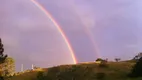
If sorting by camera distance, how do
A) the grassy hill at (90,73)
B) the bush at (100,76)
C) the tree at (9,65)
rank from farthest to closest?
the tree at (9,65), the bush at (100,76), the grassy hill at (90,73)

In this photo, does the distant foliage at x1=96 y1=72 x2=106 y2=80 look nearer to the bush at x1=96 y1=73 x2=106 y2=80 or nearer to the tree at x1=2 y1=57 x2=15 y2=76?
the bush at x1=96 y1=73 x2=106 y2=80

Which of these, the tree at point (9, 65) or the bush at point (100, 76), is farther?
the tree at point (9, 65)

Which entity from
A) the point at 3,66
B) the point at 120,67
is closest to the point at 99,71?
the point at 120,67

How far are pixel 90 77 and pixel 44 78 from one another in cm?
1059

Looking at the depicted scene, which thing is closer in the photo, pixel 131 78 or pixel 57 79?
pixel 131 78

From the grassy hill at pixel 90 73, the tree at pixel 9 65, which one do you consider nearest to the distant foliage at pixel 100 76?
the grassy hill at pixel 90 73

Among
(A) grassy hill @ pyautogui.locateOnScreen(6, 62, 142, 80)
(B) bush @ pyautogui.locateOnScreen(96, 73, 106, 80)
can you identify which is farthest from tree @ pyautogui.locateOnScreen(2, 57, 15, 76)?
(B) bush @ pyautogui.locateOnScreen(96, 73, 106, 80)

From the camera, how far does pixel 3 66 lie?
427 feet

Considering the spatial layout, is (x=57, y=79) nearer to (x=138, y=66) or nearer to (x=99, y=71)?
(x=99, y=71)

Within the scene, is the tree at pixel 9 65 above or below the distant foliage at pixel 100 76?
above

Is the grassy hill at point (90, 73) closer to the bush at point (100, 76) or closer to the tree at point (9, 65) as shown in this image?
the bush at point (100, 76)

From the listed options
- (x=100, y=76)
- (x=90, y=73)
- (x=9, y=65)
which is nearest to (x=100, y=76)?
(x=100, y=76)

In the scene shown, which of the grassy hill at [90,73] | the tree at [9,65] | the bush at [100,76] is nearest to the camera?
the grassy hill at [90,73]

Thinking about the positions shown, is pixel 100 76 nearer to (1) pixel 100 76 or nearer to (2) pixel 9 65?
(1) pixel 100 76
